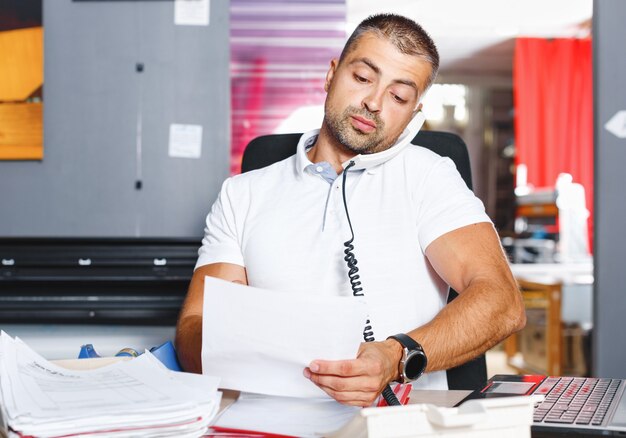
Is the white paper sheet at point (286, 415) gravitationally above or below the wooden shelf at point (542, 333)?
above

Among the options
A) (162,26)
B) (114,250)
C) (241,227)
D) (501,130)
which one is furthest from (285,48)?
(501,130)

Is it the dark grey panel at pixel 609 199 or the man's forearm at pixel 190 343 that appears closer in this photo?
the man's forearm at pixel 190 343

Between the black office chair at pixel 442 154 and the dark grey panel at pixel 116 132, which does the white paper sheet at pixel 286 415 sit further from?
the dark grey panel at pixel 116 132

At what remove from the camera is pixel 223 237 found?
60.8 inches

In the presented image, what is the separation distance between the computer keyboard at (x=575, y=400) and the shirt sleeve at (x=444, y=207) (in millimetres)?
425

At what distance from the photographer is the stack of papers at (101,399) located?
732mm

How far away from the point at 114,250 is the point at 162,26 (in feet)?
2.94

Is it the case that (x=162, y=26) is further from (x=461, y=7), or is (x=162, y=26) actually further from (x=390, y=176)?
(x=461, y=7)

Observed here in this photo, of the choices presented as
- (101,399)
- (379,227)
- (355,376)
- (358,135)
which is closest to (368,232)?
(379,227)

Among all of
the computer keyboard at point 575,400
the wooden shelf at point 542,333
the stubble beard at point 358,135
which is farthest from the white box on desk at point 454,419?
the wooden shelf at point 542,333

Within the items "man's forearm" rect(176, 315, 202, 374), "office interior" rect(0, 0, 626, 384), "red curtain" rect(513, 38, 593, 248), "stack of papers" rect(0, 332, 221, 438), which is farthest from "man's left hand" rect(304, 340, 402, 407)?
"red curtain" rect(513, 38, 593, 248)

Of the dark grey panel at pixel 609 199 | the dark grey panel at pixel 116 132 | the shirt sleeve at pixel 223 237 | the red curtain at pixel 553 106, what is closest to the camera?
the shirt sleeve at pixel 223 237

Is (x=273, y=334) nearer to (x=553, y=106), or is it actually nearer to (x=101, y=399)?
(x=101, y=399)

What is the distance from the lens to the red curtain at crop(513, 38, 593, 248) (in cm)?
678
